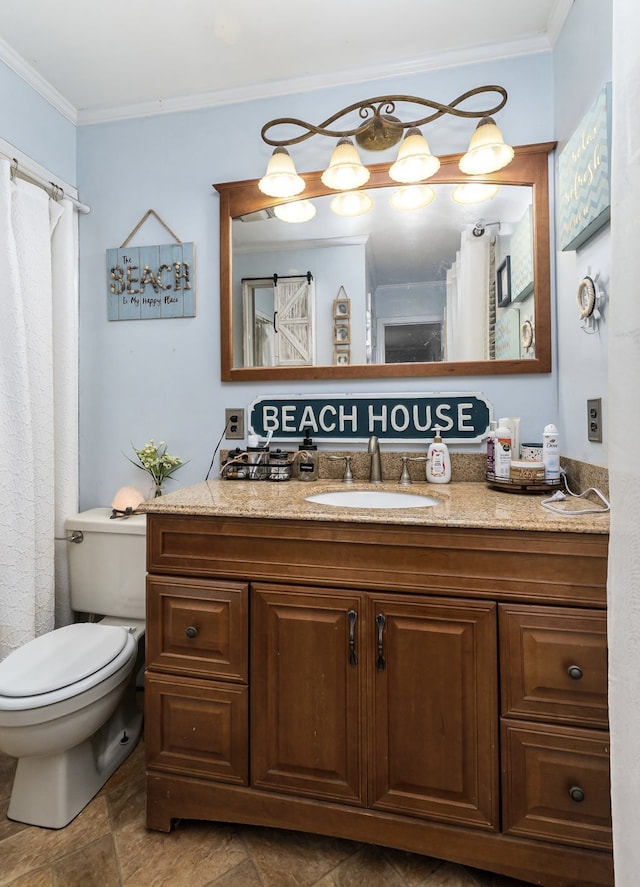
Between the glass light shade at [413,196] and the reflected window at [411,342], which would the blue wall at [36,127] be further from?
the reflected window at [411,342]

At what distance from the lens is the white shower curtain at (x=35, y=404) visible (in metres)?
1.59

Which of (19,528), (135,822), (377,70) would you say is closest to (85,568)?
(19,528)

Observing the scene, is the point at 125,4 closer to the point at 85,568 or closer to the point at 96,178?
the point at 96,178

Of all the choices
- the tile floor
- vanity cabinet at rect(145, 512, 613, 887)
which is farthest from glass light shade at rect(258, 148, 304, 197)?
the tile floor

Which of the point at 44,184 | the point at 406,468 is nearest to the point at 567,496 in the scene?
the point at 406,468

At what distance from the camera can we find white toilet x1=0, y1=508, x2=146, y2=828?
4.01ft

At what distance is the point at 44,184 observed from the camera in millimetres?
1796

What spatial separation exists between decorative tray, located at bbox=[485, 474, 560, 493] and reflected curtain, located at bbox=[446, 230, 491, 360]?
1.58 ft

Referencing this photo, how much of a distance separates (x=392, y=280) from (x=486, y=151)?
493 millimetres

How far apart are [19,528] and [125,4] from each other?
5.86 ft

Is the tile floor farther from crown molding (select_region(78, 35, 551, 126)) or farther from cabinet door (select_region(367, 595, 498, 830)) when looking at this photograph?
crown molding (select_region(78, 35, 551, 126))

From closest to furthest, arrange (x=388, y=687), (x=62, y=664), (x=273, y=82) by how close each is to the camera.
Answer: (x=388, y=687)
(x=62, y=664)
(x=273, y=82)

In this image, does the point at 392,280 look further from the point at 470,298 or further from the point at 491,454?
the point at 491,454

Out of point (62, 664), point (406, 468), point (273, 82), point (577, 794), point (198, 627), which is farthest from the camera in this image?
point (273, 82)
